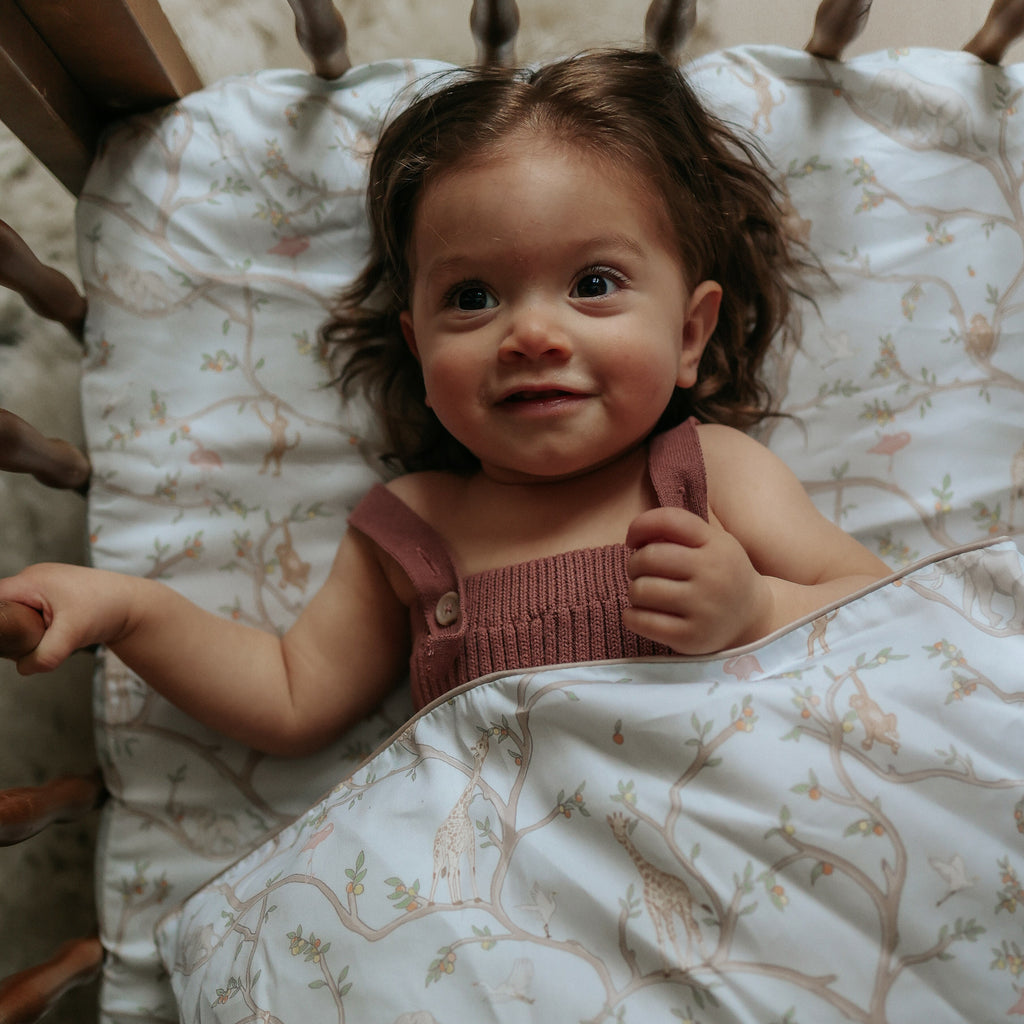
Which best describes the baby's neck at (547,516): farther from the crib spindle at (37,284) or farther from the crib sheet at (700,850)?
the crib spindle at (37,284)

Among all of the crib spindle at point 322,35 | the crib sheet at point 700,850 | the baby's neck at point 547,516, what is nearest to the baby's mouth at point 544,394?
the baby's neck at point 547,516

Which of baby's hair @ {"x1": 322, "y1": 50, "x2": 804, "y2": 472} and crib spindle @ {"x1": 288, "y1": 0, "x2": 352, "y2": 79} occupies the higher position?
crib spindle @ {"x1": 288, "y1": 0, "x2": 352, "y2": 79}

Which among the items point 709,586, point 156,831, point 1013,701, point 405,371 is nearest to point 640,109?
point 405,371

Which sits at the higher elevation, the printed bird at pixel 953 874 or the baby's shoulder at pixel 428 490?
the baby's shoulder at pixel 428 490

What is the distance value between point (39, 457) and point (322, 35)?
1.67ft

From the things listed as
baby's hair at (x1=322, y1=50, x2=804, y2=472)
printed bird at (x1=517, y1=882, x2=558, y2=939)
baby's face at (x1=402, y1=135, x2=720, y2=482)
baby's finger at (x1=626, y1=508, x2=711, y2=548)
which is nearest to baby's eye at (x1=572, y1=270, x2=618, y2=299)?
baby's face at (x1=402, y1=135, x2=720, y2=482)

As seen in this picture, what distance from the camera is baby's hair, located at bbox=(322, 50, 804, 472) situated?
2.67ft

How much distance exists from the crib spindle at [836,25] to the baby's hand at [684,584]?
1.95 ft

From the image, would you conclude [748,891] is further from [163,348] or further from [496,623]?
[163,348]

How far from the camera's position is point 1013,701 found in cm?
65

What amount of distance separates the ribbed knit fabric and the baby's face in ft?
0.24

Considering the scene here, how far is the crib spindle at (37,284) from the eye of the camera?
2.69 ft

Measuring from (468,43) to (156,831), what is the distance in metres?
1.08

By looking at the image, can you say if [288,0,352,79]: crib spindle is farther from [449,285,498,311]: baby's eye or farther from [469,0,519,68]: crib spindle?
[449,285,498,311]: baby's eye
